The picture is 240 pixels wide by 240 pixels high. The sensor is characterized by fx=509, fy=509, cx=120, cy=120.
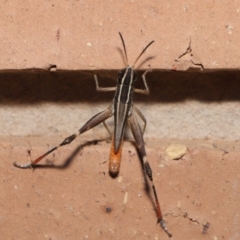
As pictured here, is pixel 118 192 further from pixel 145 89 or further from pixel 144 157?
pixel 145 89

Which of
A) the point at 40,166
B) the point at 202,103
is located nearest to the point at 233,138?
the point at 202,103

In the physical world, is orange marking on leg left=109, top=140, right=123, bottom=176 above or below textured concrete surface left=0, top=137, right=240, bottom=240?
above

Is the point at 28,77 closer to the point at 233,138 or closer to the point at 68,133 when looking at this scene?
the point at 68,133

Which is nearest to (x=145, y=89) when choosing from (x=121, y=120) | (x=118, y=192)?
(x=121, y=120)

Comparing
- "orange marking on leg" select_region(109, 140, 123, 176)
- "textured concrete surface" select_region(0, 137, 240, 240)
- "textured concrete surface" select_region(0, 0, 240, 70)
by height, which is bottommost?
"textured concrete surface" select_region(0, 137, 240, 240)

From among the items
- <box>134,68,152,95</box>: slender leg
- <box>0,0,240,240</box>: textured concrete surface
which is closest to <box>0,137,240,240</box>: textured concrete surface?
<box>0,0,240,240</box>: textured concrete surface

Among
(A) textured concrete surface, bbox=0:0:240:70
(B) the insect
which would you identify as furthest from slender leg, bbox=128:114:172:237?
(A) textured concrete surface, bbox=0:0:240:70

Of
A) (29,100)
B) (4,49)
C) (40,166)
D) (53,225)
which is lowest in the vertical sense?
(53,225)

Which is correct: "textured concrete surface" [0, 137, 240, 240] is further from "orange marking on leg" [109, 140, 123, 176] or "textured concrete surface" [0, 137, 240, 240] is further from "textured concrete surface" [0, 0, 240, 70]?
"textured concrete surface" [0, 0, 240, 70]
